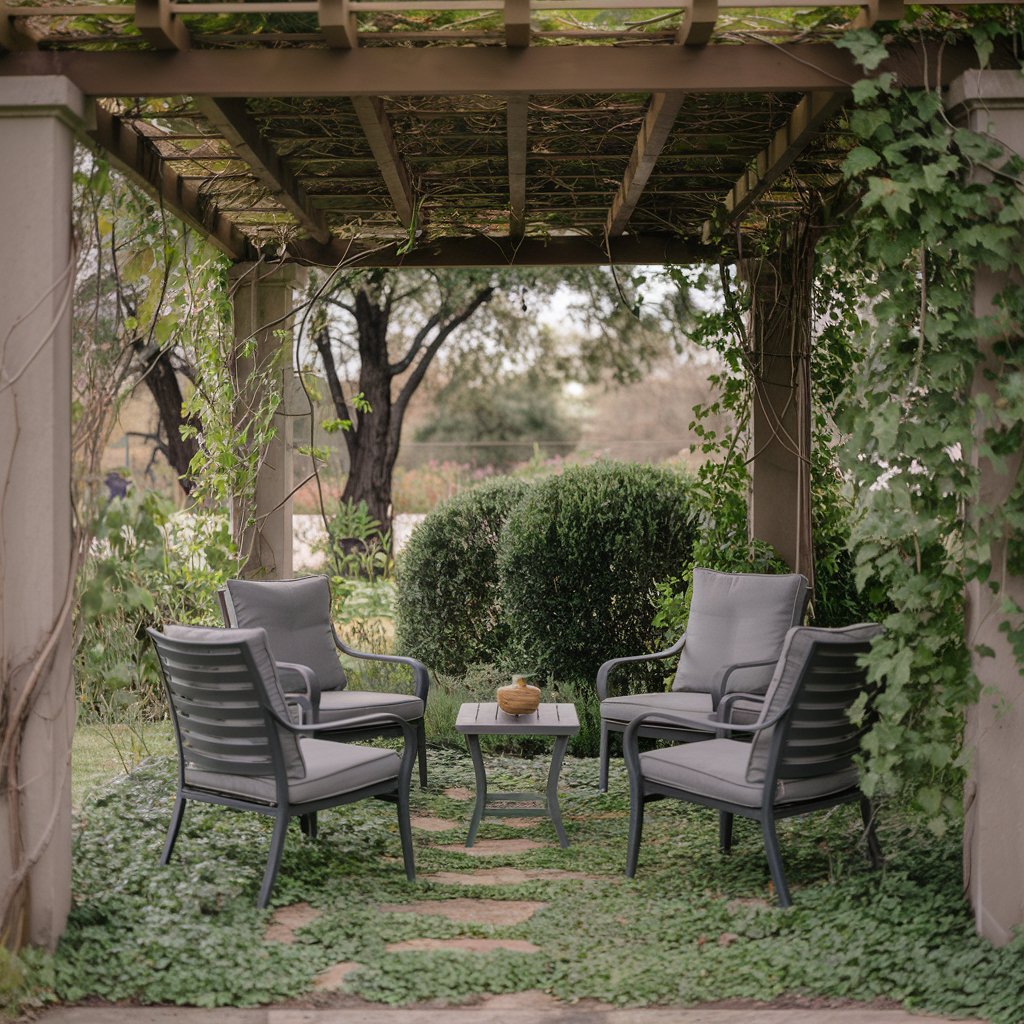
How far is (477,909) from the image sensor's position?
4.17 meters

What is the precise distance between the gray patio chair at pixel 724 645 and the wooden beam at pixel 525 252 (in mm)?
1983

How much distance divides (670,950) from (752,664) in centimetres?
208

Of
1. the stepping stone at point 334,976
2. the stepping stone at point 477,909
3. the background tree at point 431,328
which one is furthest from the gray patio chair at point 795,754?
the background tree at point 431,328

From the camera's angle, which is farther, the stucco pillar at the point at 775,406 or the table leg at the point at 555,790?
the stucco pillar at the point at 775,406

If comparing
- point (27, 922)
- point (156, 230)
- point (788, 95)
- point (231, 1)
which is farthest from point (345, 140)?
point (27, 922)

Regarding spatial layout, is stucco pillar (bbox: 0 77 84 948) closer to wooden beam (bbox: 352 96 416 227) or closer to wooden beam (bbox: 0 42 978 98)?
wooden beam (bbox: 0 42 978 98)

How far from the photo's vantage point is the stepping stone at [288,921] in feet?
12.5

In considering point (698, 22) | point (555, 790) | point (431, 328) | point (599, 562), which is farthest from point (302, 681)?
point (431, 328)

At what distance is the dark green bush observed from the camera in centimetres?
818

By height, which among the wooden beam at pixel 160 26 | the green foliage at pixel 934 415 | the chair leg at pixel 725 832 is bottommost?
the chair leg at pixel 725 832

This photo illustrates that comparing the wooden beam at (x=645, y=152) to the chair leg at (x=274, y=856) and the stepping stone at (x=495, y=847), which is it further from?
the stepping stone at (x=495, y=847)

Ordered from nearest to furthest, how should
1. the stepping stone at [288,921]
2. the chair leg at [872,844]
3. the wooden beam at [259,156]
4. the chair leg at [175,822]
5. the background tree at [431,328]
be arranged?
1. the stepping stone at [288,921]
2. the chair leg at [872,844]
3. the wooden beam at [259,156]
4. the chair leg at [175,822]
5. the background tree at [431,328]

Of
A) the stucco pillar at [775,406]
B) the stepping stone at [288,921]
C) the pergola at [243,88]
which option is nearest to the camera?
the pergola at [243,88]

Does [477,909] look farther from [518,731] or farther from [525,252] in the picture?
[525,252]
